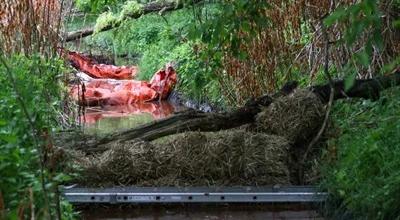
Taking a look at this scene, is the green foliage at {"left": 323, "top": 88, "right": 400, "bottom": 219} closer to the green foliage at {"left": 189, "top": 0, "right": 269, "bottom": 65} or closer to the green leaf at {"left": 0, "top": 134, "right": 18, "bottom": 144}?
the green foliage at {"left": 189, "top": 0, "right": 269, "bottom": 65}

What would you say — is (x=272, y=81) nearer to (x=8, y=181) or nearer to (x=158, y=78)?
(x=8, y=181)

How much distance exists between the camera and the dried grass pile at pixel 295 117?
592 centimetres

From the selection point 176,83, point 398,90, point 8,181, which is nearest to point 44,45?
point 398,90

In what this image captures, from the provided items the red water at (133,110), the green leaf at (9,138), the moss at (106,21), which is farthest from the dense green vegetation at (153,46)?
the green leaf at (9,138)

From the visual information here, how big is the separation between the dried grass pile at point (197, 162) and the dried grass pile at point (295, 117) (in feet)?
0.54

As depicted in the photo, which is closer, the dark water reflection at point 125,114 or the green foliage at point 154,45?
the dark water reflection at point 125,114

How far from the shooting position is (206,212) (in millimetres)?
5051

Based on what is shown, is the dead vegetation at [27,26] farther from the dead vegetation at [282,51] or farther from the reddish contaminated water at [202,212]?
the reddish contaminated water at [202,212]

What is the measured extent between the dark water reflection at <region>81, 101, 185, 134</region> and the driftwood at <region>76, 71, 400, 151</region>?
4327mm

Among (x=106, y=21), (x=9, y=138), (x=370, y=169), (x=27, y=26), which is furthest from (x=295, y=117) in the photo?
(x=106, y=21)

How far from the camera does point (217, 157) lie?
561 cm

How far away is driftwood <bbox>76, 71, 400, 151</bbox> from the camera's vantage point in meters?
6.02

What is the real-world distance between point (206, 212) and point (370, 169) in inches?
45.3

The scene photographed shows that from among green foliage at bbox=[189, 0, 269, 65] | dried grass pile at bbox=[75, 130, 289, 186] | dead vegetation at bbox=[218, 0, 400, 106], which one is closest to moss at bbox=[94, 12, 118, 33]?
dead vegetation at bbox=[218, 0, 400, 106]
